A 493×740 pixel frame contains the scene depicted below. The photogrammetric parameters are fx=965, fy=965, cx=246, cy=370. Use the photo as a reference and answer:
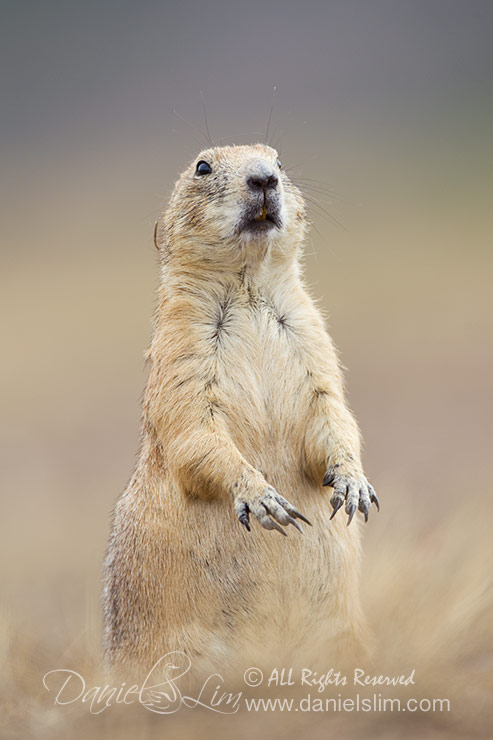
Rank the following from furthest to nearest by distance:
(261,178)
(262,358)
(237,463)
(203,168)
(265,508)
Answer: (203,168)
(262,358)
(261,178)
(237,463)
(265,508)

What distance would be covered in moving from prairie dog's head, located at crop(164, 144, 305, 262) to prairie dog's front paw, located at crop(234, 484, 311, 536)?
982mm

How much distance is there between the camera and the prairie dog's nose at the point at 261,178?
375 centimetres

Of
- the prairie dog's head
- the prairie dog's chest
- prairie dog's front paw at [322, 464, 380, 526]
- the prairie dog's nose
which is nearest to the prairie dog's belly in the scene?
the prairie dog's chest

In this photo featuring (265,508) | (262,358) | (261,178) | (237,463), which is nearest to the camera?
(265,508)

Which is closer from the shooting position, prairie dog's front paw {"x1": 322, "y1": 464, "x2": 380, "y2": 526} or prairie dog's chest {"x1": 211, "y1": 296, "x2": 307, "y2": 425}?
prairie dog's front paw {"x1": 322, "y1": 464, "x2": 380, "y2": 526}

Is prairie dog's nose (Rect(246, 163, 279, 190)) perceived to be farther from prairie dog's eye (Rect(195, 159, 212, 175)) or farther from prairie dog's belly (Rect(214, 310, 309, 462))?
prairie dog's belly (Rect(214, 310, 309, 462))

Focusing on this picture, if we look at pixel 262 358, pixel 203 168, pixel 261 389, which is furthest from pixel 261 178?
pixel 261 389

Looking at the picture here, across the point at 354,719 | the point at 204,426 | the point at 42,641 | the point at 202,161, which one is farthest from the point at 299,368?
the point at 42,641

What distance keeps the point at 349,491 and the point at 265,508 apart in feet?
1.29

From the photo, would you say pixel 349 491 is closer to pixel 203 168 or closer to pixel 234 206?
pixel 234 206

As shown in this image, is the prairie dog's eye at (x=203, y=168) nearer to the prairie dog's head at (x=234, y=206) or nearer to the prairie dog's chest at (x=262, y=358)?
the prairie dog's head at (x=234, y=206)

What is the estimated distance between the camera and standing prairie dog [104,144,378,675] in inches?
144

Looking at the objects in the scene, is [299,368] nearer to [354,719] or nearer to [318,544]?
[318,544]

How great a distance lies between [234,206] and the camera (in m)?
3.79
